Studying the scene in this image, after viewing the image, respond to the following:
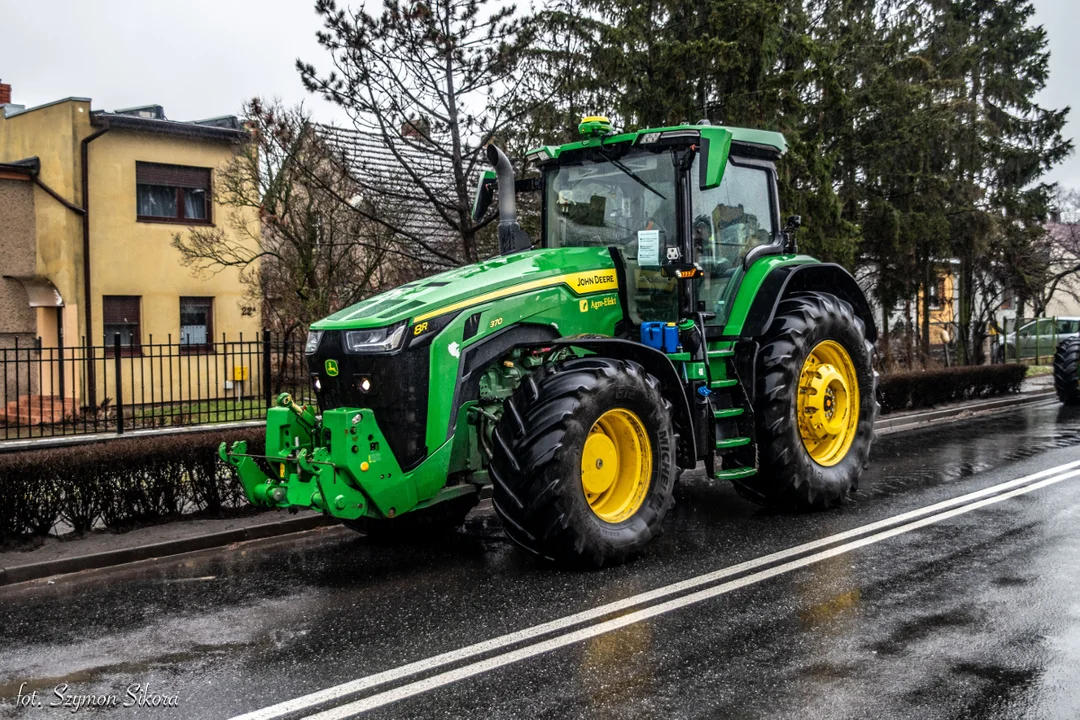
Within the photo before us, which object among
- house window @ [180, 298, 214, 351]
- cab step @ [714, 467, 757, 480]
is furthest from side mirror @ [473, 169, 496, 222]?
house window @ [180, 298, 214, 351]

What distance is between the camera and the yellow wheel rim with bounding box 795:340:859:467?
8398 mm

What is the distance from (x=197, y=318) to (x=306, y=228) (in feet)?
20.7

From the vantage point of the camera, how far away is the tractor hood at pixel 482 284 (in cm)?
645

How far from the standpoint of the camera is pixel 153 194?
65.3 feet

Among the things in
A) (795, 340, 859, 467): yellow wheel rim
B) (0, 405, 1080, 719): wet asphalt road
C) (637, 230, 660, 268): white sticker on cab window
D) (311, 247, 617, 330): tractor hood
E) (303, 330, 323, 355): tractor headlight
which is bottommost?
(0, 405, 1080, 719): wet asphalt road

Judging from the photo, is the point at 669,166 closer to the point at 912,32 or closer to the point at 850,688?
the point at 850,688

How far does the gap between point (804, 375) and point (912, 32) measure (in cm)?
1297

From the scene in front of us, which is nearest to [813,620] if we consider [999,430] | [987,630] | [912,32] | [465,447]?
[987,630]

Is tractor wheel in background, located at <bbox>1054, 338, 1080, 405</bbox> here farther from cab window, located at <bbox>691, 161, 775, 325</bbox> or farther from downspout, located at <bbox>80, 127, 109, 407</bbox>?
downspout, located at <bbox>80, 127, 109, 407</bbox>

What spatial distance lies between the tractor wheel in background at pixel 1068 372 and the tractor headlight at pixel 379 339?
14623 millimetres

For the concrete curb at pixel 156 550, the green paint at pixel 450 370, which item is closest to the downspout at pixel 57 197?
the concrete curb at pixel 156 550

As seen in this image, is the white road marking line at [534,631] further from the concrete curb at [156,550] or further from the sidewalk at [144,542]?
Answer: the concrete curb at [156,550]

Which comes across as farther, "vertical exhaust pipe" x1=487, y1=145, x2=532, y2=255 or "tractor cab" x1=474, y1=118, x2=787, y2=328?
"vertical exhaust pipe" x1=487, y1=145, x2=532, y2=255

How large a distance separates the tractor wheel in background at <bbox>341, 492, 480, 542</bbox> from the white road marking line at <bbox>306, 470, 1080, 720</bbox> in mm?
2145
